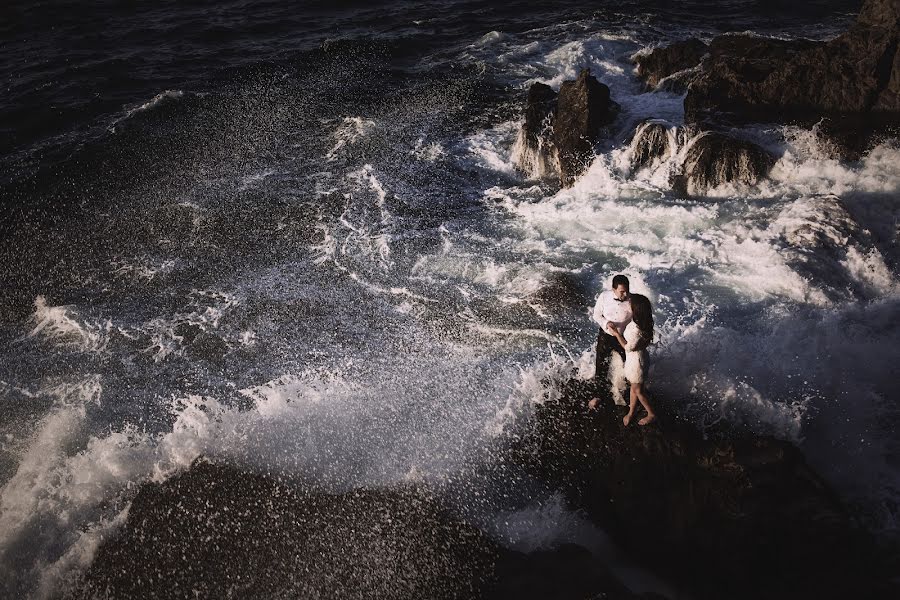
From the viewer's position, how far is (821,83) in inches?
539

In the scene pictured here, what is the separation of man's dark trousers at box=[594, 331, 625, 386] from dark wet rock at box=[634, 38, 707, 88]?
12360 millimetres

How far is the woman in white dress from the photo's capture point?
646 cm

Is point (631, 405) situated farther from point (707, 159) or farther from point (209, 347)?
point (707, 159)

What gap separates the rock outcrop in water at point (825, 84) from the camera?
13070 millimetres

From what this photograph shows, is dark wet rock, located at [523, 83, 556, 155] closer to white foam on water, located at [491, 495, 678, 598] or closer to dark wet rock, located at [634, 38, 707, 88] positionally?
dark wet rock, located at [634, 38, 707, 88]

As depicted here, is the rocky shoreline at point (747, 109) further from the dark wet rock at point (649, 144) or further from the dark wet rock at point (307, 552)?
the dark wet rock at point (307, 552)

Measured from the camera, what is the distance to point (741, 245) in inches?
416

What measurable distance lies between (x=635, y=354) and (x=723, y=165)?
777cm

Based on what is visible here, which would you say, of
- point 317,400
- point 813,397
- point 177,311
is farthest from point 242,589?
point 813,397

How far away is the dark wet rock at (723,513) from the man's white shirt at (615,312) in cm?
134

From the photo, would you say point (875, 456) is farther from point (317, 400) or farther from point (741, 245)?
point (317, 400)

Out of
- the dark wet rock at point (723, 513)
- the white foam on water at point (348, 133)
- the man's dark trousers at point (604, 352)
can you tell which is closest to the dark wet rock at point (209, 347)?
the dark wet rock at point (723, 513)

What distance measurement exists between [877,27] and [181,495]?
712 inches

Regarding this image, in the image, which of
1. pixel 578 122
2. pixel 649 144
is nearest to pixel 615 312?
pixel 649 144
